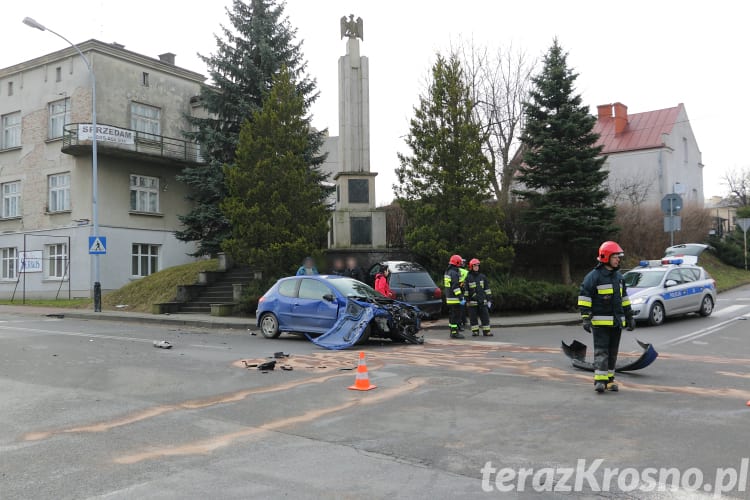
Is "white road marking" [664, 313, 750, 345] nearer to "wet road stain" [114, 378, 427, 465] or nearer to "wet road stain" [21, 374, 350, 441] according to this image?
"wet road stain" [114, 378, 427, 465]

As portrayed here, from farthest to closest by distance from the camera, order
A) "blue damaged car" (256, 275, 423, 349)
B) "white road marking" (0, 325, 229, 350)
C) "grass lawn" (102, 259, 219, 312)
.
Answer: "grass lawn" (102, 259, 219, 312)
"white road marking" (0, 325, 229, 350)
"blue damaged car" (256, 275, 423, 349)

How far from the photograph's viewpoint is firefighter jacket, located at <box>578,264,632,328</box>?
7660 millimetres

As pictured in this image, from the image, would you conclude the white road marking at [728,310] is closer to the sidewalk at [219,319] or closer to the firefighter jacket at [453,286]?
the sidewalk at [219,319]

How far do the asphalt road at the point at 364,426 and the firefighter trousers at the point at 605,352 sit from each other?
0.25 m

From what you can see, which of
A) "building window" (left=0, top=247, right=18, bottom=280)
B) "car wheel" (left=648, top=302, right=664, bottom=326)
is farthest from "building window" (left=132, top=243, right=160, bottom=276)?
"car wheel" (left=648, top=302, right=664, bottom=326)

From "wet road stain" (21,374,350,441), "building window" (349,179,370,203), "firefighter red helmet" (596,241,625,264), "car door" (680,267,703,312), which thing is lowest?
"wet road stain" (21,374,350,441)

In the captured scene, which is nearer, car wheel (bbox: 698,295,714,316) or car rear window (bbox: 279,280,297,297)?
car rear window (bbox: 279,280,297,297)

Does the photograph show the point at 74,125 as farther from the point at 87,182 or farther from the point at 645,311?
the point at 645,311

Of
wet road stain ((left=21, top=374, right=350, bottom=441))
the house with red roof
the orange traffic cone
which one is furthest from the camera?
the house with red roof

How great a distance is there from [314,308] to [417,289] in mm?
4221

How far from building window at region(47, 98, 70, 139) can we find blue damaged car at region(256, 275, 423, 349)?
22519mm

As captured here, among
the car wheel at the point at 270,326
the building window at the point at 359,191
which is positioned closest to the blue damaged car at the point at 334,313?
the car wheel at the point at 270,326

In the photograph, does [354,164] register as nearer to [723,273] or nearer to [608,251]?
[608,251]

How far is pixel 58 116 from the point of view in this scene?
1259 inches
